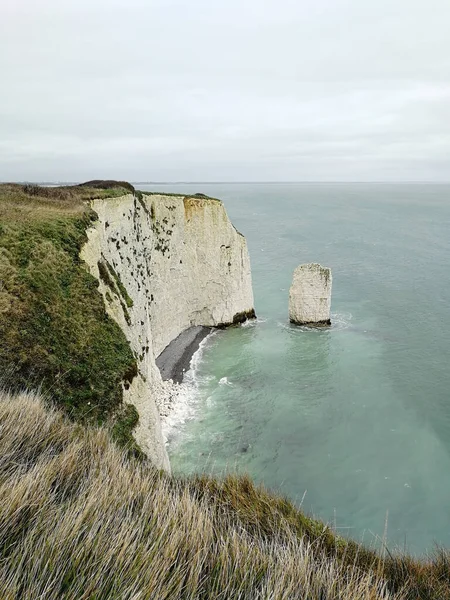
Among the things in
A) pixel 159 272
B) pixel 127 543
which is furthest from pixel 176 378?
pixel 127 543

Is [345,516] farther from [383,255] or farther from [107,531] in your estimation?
[383,255]

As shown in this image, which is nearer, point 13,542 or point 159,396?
point 13,542

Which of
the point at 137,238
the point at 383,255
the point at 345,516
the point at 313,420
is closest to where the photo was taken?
the point at 345,516

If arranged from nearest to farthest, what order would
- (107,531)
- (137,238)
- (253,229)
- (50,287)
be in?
1. (107,531)
2. (50,287)
3. (137,238)
4. (253,229)

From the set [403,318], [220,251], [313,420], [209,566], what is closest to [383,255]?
[403,318]

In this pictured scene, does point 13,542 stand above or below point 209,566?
above

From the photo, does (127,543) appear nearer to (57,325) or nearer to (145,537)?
(145,537)

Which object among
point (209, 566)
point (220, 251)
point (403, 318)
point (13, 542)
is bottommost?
point (403, 318)
